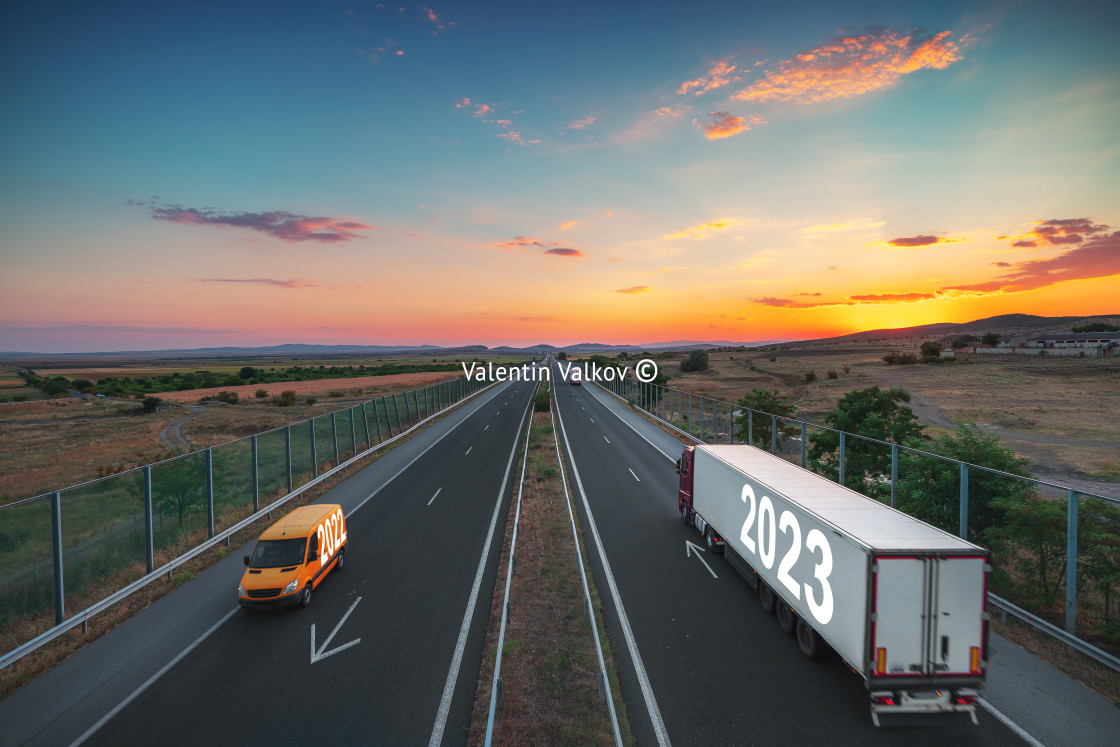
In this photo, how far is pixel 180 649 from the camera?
1073 cm

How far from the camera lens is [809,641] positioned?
33.3 feet

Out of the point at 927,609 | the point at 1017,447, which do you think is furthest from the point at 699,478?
the point at 1017,447

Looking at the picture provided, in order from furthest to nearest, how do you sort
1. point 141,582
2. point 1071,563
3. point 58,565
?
1. point 141,582
2. point 58,565
3. point 1071,563

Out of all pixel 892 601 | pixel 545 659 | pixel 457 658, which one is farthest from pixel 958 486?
pixel 457 658

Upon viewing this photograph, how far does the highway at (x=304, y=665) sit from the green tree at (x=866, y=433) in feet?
46.6

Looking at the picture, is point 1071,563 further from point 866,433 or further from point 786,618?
point 866,433

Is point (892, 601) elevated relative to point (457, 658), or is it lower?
elevated

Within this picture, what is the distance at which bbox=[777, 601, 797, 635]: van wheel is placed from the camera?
10977 mm

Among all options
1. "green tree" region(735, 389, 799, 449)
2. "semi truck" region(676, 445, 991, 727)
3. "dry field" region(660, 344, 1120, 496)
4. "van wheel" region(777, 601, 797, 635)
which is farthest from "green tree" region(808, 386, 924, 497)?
"semi truck" region(676, 445, 991, 727)

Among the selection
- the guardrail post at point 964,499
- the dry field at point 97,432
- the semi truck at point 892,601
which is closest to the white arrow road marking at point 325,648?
the semi truck at point 892,601

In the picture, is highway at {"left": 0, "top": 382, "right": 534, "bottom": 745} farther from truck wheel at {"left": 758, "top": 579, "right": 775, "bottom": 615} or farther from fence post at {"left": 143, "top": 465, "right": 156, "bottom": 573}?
truck wheel at {"left": 758, "top": 579, "right": 775, "bottom": 615}

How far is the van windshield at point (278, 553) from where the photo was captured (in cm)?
1254

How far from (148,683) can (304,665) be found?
2.88 meters

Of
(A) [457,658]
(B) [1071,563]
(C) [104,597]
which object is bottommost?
(A) [457,658]
